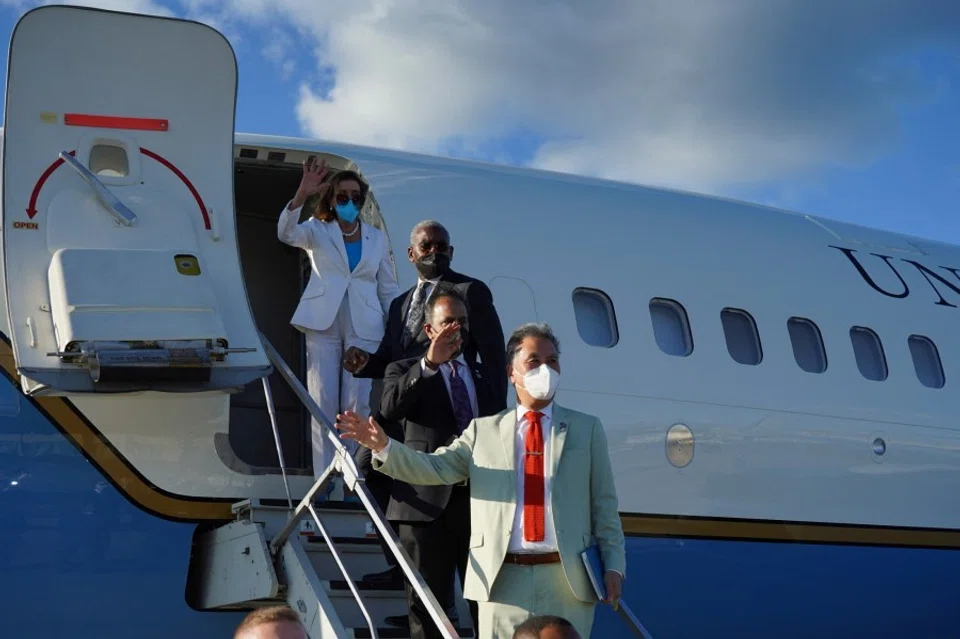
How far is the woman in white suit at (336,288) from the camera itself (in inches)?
270

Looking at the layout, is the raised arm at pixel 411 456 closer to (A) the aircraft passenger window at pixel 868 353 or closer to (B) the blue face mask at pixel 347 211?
(B) the blue face mask at pixel 347 211

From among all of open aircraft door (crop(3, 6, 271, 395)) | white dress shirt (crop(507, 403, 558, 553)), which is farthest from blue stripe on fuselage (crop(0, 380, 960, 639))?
white dress shirt (crop(507, 403, 558, 553))

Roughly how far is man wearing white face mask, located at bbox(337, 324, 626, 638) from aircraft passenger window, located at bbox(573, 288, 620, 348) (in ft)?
9.60

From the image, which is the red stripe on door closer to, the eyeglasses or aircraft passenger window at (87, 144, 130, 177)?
aircraft passenger window at (87, 144, 130, 177)

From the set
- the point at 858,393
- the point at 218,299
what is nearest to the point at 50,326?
the point at 218,299

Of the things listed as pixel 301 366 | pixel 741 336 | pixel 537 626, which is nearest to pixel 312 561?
pixel 301 366

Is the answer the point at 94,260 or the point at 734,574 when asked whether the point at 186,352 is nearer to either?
the point at 94,260

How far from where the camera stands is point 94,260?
5.95m

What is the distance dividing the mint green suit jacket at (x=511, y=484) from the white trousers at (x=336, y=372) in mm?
1916

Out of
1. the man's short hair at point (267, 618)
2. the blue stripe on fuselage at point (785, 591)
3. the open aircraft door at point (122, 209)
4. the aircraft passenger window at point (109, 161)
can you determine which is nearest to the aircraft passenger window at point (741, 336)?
the blue stripe on fuselage at point (785, 591)

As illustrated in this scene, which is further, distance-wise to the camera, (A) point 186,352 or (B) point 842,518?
(B) point 842,518

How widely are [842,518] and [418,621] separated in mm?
4179

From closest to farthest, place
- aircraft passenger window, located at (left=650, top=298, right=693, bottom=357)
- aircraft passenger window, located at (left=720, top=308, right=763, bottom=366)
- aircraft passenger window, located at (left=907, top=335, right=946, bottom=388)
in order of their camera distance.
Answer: aircraft passenger window, located at (left=650, top=298, right=693, bottom=357), aircraft passenger window, located at (left=720, top=308, right=763, bottom=366), aircraft passenger window, located at (left=907, top=335, right=946, bottom=388)

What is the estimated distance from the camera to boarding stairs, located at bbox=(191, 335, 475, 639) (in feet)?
17.3
